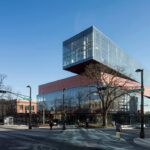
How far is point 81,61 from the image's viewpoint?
60750mm

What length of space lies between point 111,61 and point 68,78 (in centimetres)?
1685

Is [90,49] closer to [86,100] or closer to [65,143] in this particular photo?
[86,100]

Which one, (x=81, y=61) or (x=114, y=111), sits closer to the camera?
(x=114, y=111)

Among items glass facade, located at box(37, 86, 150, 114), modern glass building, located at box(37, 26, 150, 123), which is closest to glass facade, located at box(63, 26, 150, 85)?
modern glass building, located at box(37, 26, 150, 123)

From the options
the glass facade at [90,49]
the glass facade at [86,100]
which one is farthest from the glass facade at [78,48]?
the glass facade at [86,100]

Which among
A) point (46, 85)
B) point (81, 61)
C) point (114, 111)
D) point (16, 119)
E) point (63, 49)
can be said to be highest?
point (63, 49)

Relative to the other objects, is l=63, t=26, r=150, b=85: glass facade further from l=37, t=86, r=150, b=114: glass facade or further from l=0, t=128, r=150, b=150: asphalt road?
l=0, t=128, r=150, b=150: asphalt road

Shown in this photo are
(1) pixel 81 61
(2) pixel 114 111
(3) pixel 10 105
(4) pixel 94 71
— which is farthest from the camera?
(3) pixel 10 105

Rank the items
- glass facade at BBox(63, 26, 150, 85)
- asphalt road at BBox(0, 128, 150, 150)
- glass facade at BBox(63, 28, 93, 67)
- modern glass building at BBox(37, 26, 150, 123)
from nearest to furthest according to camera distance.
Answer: asphalt road at BBox(0, 128, 150, 150) < modern glass building at BBox(37, 26, 150, 123) < glass facade at BBox(63, 26, 150, 85) < glass facade at BBox(63, 28, 93, 67)

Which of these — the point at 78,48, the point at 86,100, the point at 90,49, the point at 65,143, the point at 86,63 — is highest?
the point at 78,48

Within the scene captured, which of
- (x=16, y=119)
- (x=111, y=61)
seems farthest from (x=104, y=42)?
(x=16, y=119)

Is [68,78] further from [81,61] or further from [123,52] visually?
[123,52]

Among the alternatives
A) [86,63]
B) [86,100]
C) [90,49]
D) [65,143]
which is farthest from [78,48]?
[65,143]

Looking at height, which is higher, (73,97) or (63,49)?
(63,49)
